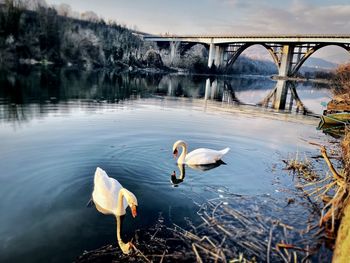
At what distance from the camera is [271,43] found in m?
99.8

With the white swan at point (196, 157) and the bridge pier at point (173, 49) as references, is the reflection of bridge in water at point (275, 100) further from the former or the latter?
the bridge pier at point (173, 49)

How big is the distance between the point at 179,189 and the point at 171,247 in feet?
11.0

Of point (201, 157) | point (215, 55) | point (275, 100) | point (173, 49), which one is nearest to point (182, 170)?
point (201, 157)

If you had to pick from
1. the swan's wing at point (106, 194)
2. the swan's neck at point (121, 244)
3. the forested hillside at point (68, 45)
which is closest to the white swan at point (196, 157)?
the swan's wing at point (106, 194)

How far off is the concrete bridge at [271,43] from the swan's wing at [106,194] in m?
85.6

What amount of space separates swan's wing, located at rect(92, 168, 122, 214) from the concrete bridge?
85.6 meters

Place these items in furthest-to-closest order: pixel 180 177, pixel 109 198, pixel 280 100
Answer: pixel 280 100 < pixel 180 177 < pixel 109 198

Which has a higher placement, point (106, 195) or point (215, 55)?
point (215, 55)

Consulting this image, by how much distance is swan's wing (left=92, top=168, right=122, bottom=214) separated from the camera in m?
7.87

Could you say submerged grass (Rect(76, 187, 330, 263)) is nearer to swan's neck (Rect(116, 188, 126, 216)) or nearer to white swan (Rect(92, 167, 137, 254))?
swan's neck (Rect(116, 188, 126, 216))

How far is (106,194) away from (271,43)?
103305 millimetres

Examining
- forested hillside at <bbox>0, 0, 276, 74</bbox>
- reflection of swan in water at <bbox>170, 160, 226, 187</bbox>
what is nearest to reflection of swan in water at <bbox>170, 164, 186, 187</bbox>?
reflection of swan in water at <bbox>170, 160, 226, 187</bbox>

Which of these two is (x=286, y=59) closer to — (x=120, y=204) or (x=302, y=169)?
(x=302, y=169)

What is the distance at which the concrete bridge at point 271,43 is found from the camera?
271ft
